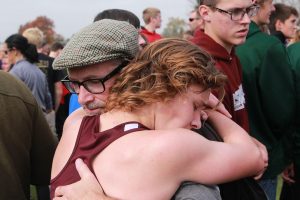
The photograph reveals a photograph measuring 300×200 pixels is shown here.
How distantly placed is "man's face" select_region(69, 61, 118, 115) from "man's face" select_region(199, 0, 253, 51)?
1.13 metres

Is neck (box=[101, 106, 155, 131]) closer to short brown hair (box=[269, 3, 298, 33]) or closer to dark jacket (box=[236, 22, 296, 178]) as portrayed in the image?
dark jacket (box=[236, 22, 296, 178])

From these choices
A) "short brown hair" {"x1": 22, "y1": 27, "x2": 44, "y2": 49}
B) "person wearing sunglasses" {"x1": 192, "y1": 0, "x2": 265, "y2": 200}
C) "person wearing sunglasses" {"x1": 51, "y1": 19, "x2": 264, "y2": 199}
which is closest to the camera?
"person wearing sunglasses" {"x1": 51, "y1": 19, "x2": 264, "y2": 199}

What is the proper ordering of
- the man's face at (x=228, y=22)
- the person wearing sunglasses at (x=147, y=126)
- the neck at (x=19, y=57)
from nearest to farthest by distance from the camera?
the person wearing sunglasses at (x=147, y=126) < the man's face at (x=228, y=22) < the neck at (x=19, y=57)

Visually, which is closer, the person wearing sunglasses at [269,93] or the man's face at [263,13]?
the person wearing sunglasses at [269,93]

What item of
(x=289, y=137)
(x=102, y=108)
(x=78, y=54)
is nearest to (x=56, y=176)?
(x=102, y=108)

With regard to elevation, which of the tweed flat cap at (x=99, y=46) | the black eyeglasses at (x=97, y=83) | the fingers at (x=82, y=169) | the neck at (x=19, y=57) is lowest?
the neck at (x=19, y=57)

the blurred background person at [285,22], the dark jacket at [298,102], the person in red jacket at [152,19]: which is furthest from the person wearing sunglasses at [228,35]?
the person in red jacket at [152,19]

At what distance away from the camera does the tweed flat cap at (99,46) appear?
164cm

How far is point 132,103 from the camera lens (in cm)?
149

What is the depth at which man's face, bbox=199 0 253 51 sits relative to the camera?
2656 mm

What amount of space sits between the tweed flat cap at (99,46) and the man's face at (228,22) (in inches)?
40.6

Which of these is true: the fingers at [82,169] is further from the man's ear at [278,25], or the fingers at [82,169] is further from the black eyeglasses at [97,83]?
the man's ear at [278,25]

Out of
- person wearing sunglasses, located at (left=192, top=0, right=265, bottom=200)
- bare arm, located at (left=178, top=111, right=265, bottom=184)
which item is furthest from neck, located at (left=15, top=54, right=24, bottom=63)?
bare arm, located at (left=178, top=111, right=265, bottom=184)

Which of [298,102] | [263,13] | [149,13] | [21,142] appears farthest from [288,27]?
[21,142]
